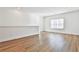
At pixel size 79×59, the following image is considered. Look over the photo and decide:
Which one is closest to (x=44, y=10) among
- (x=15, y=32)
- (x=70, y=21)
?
(x=70, y=21)

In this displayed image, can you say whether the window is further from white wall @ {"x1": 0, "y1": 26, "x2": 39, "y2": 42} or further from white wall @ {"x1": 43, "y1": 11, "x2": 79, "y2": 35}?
white wall @ {"x1": 0, "y1": 26, "x2": 39, "y2": 42}

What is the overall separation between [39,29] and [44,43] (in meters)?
0.20

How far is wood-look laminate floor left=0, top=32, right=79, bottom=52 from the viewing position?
1442 mm

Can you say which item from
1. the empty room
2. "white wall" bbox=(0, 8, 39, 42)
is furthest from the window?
"white wall" bbox=(0, 8, 39, 42)

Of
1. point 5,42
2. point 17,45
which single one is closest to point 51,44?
point 17,45

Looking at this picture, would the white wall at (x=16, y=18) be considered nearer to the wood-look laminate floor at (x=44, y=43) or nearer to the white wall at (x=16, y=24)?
the white wall at (x=16, y=24)

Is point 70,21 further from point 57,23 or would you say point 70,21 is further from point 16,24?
point 16,24

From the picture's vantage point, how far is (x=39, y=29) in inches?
59.6

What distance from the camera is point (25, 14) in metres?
1.50

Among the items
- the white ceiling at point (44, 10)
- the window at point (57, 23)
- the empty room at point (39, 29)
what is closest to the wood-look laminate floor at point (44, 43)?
the empty room at point (39, 29)

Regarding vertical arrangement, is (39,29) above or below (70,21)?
below

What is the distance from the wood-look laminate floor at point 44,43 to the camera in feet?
4.73

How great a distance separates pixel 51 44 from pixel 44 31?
0.20 meters
